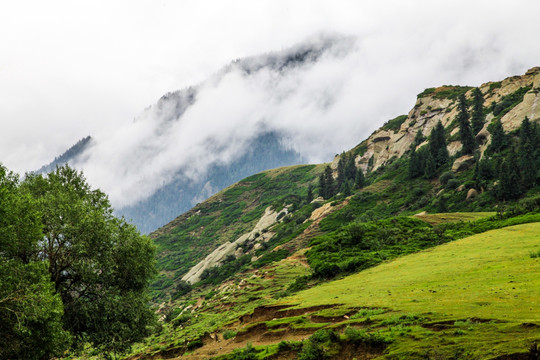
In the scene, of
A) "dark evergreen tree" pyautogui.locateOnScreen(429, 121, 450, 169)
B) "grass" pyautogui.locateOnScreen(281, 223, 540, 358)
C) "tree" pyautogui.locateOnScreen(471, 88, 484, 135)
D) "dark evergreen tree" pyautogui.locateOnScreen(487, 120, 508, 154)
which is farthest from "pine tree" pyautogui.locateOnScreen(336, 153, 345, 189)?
"grass" pyautogui.locateOnScreen(281, 223, 540, 358)

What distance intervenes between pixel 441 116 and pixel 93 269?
17086cm

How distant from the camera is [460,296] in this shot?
2106cm

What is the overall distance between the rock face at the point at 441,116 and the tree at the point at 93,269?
111783mm

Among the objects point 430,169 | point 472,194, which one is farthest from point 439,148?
point 472,194

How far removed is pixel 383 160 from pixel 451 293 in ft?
518

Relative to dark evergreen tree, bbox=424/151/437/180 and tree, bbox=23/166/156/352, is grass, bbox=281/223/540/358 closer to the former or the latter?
tree, bbox=23/166/156/352

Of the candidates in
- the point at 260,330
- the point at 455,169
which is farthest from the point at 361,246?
the point at 455,169

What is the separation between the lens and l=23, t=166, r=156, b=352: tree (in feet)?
93.2

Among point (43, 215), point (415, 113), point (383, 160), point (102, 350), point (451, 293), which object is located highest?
point (415, 113)

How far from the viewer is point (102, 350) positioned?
30.3 m

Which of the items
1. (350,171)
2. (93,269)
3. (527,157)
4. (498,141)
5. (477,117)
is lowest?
(527,157)

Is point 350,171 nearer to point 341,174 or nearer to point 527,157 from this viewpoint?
point 341,174

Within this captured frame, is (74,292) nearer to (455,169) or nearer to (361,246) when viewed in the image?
(361,246)

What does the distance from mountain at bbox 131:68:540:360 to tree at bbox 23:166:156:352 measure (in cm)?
592
